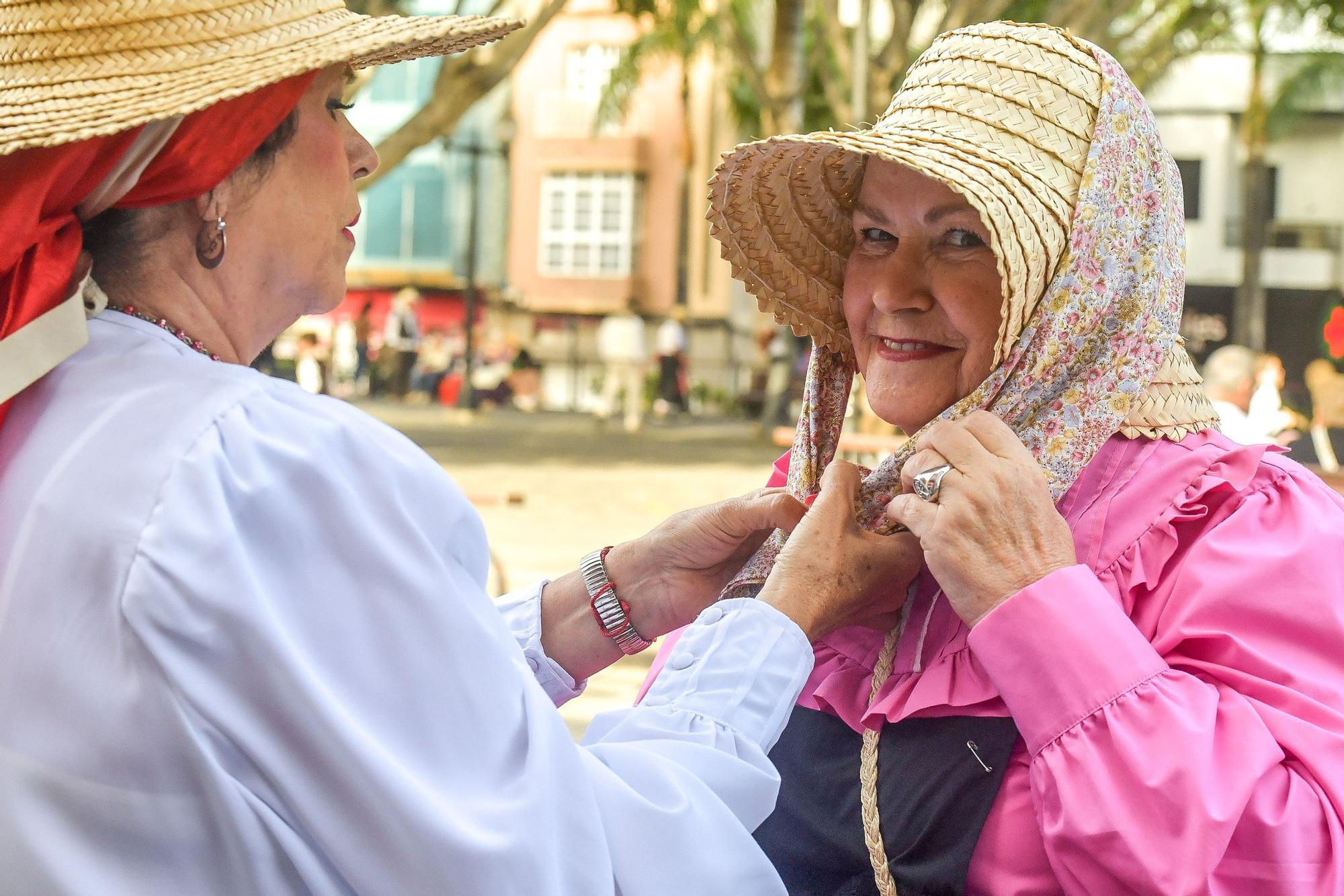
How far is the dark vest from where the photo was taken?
204cm

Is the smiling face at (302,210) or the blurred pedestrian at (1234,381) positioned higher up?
the smiling face at (302,210)

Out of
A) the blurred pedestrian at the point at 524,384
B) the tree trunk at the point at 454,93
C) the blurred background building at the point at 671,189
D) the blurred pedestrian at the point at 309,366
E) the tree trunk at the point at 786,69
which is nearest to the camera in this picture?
the tree trunk at the point at 454,93

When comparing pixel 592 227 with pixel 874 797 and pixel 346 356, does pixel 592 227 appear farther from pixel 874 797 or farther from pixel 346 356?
pixel 874 797

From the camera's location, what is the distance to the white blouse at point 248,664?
1.42m

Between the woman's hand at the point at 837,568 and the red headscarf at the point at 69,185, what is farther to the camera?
the woman's hand at the point at 837,568

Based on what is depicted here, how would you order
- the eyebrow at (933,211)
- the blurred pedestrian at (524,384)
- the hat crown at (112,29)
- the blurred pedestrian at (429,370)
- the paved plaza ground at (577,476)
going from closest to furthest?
the hat crown at (112,29), the eyebrow at (933,211), the paved plaza ground at (577,476), the blurred pedestrian at (524,384), the blurred pedestrian at (429,370)

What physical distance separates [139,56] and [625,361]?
21.5m

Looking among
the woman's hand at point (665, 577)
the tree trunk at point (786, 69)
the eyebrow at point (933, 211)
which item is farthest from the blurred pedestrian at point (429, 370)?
the eyebrow at point (933, 211)

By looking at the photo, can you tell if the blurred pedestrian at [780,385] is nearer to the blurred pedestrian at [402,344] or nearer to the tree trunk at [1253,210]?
the blurred pedestrian at [402,344]

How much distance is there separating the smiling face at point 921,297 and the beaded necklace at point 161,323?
120 cm

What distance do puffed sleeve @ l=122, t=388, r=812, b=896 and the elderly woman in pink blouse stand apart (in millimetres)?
640

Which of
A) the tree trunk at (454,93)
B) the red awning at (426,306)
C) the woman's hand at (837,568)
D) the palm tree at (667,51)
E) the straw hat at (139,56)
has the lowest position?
the woman's hand at (837,568)

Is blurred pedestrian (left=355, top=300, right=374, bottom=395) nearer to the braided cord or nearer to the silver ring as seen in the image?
the braided cord

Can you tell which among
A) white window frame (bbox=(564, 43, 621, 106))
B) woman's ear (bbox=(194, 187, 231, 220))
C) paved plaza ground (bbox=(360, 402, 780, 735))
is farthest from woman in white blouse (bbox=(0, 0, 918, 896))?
white window frame (bbox=(564, 43, 621, 106))
